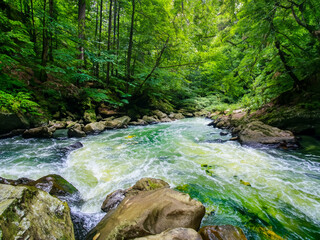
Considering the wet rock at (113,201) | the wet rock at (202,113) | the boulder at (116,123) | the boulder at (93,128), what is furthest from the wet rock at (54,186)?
the wet rock at (202,113)

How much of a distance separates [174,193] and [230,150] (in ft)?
14.4

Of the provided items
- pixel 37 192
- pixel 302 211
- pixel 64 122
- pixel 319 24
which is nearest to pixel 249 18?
pixel 319 24

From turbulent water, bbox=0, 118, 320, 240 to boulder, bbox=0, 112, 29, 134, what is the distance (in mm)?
647

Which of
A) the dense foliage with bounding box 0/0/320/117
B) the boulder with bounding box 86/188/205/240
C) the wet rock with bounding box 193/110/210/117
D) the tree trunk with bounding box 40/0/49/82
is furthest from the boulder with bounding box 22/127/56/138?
the wet rock with bounding box 193/110/210/117

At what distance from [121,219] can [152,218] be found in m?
0.38

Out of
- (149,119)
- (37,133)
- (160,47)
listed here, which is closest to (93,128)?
(37,133)

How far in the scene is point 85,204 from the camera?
2.79m

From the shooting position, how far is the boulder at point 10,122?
19.7 feet

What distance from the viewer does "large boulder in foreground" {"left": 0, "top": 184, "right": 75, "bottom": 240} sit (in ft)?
3.98

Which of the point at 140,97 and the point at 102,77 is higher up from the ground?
the point at 102,77

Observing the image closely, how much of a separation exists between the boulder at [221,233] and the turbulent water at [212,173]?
1.93 feet

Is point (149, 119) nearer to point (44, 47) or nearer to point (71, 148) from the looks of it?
point (71, 148)

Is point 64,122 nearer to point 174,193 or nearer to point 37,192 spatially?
point 37,192

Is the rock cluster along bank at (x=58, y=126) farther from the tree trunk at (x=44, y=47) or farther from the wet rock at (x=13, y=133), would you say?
the tree trunk at (x=44, y=47)
